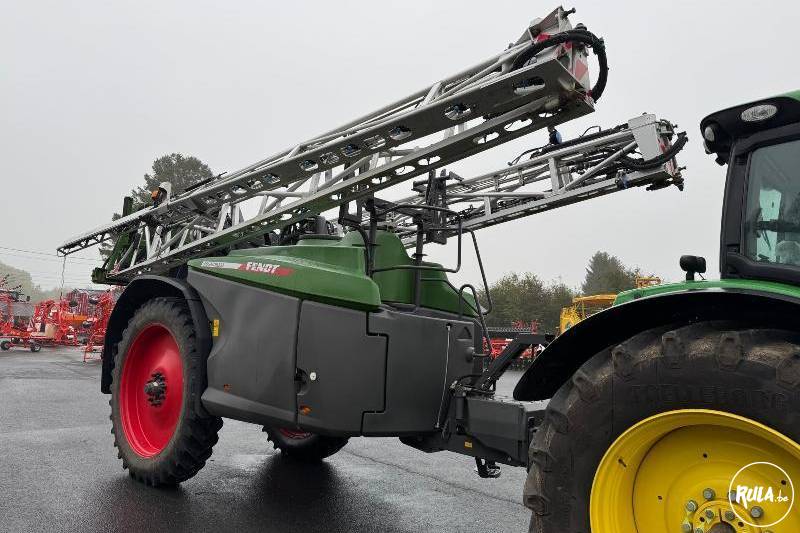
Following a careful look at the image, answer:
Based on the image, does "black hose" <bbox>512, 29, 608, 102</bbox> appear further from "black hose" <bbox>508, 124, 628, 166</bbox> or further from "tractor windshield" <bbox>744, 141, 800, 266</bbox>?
"black hose" <bbox>508, 124, 628, 166</bbox>

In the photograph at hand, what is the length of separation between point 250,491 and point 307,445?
42.8 inches

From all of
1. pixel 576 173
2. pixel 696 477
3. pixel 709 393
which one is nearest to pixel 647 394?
pixel 709 393

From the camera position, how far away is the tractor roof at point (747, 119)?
2.44 m

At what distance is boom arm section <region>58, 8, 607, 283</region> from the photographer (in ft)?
12.1

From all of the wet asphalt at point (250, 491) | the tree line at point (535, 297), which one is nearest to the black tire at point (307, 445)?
the wet asphalt at point (250, 491)

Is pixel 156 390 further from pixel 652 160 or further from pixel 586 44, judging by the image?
pixel 652 160

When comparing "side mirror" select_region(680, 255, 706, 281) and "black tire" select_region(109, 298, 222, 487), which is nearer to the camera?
"side mirror" select_region(680, 255, 706, 281)

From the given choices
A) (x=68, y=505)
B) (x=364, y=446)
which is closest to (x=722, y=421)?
(x=68, y=505)

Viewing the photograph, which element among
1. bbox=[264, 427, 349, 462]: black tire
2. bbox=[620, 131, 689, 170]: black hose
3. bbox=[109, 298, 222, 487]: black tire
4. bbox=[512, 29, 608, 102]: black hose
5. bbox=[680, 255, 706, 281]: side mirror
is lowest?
bbox=[264, 427, 349, 462]: black tire

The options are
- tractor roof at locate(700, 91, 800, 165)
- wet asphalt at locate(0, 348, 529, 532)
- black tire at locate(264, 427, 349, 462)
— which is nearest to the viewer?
tractor roof at locate(700, 91, 800, 165)

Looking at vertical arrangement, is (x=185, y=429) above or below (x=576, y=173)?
below

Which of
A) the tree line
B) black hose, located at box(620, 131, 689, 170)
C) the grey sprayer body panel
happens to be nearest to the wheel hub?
the grey sprayer body panel

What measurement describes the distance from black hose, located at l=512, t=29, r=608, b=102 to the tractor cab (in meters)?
1.23

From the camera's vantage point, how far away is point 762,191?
255 cm
